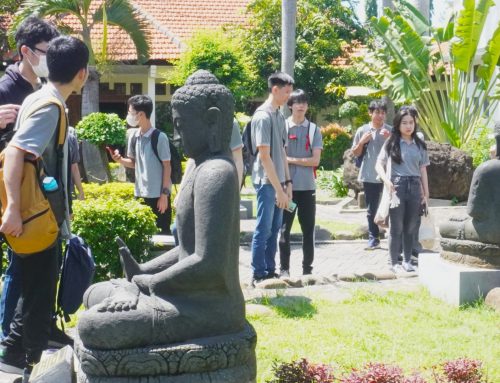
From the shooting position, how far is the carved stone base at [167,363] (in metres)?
3.51

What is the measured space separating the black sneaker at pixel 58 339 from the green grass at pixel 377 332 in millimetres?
1259

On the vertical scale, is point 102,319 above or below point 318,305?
above

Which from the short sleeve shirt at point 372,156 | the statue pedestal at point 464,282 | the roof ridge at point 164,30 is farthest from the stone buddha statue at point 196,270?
the roof ridge at point 164,30

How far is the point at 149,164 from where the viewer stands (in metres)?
8.13

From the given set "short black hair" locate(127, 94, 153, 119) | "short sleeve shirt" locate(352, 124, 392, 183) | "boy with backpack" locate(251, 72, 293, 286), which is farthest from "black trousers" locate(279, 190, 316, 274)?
"short sleeve shirt" locate(352, 124, 392, 183)

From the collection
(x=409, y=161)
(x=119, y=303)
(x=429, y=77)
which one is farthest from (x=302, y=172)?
(x=429, y=77)

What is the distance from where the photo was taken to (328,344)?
545 centimetres

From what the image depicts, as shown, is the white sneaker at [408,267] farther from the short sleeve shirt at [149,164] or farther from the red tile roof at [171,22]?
the red tile roof at [171,22]

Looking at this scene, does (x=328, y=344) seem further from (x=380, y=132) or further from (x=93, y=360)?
(x=380, y=132)

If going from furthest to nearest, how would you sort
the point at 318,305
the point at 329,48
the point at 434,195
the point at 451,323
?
the point at 329,48 < the point at 434,195 < the point at 318,305 < the point at 451,323

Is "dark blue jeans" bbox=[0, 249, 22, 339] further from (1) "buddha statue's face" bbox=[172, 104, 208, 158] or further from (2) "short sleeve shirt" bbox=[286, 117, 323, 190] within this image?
(2) "short sleeve shirt" bbox=[286, 117, 323, 190]

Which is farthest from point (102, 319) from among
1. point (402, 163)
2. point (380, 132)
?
point (380, 132)

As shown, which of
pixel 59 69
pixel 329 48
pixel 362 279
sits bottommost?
pixel 362 279

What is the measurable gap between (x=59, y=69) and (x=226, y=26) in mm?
22184
